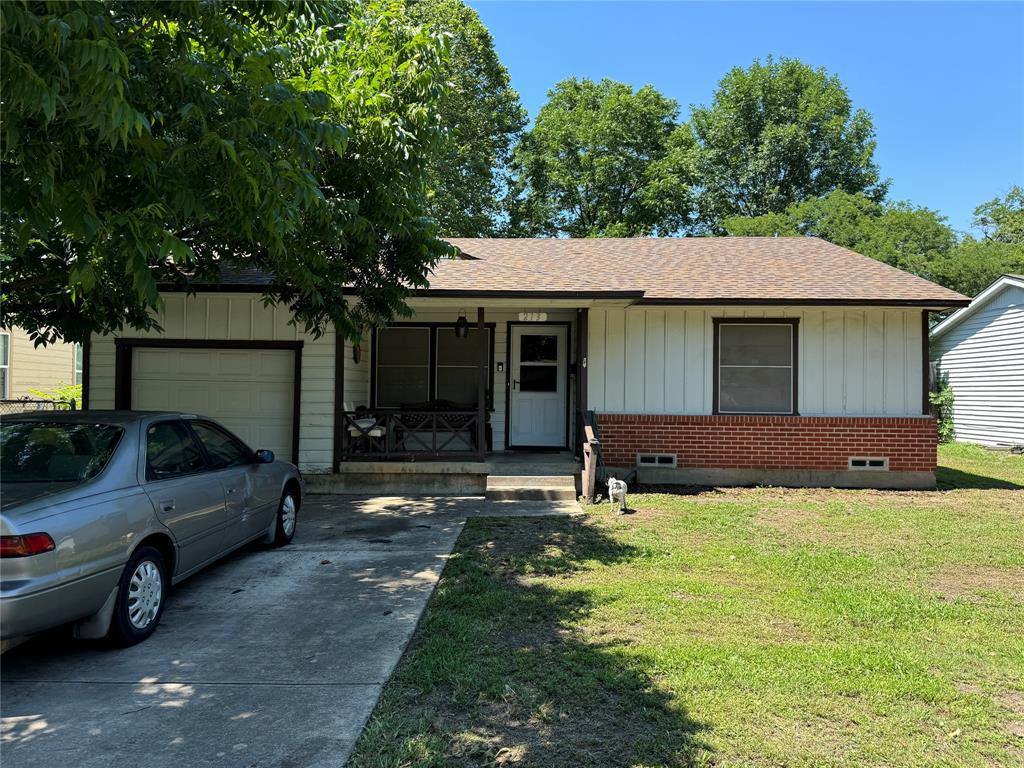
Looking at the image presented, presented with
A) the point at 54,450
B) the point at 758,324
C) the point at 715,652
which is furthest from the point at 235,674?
the point at 758,324

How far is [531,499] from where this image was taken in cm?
955

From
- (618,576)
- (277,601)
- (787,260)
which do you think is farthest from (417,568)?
(787,260)

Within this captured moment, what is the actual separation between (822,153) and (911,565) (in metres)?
33.0

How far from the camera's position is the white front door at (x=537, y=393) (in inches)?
471

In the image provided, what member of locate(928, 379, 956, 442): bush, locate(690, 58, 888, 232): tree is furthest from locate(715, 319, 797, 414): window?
locate(690, 58, 888, 232): tree

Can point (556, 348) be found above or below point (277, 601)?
above

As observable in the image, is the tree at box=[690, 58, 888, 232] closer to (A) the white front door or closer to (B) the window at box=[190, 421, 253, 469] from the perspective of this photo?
(A) the white front door

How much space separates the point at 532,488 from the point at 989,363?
16.0 metres

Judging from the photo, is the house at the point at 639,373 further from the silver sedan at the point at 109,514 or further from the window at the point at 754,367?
the silver sedan at the point at 109,514

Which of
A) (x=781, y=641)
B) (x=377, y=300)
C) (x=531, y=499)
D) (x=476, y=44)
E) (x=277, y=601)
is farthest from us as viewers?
(x=476, y=44)

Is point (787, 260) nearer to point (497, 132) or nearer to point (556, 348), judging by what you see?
point (556, 348)

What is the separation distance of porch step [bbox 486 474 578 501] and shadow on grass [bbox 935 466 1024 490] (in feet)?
20.4

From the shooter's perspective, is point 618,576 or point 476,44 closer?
point 618,576

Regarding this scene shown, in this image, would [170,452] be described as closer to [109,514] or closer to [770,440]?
[109,514]
